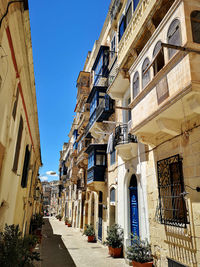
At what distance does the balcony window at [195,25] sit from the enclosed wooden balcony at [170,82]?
0.53 ft

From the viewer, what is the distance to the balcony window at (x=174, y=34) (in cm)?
495

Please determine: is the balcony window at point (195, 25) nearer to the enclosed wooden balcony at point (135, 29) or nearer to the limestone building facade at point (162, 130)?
the limestone building facade at point (162, 130)

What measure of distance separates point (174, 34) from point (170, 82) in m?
1.29

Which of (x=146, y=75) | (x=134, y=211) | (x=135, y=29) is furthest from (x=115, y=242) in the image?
(x=135, y=29)

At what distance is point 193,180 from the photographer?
17.2ft

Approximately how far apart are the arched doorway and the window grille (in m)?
2.83

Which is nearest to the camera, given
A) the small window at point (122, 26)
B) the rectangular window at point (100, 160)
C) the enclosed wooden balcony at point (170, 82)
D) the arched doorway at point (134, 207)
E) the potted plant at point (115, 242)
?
the enclosed wooden balcony at point (170, 82)

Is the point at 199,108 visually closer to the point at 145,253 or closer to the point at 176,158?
the point at 176,158

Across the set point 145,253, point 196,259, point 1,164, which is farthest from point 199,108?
point 145,253

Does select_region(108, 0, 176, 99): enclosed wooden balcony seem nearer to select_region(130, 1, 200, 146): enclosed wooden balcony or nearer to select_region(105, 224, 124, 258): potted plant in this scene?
select_region(130, 1, 200, 146): enclosed wooden balcony

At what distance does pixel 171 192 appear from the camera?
6266mm

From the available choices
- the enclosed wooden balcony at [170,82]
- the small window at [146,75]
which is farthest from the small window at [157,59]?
the small window at [146,75]

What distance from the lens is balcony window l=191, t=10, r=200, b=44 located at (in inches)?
190

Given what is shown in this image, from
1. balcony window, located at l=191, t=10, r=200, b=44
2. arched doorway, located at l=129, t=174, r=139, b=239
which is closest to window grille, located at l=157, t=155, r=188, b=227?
arched doorway, located at l=129, t=174, r=139, b=239
